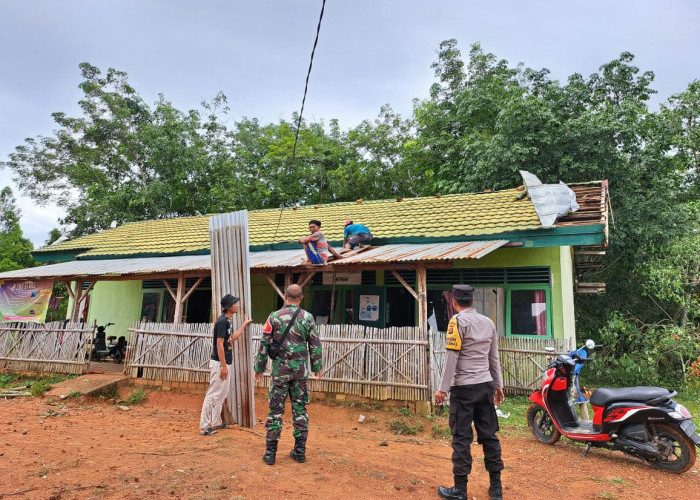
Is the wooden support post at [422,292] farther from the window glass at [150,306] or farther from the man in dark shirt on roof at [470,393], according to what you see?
the window glass at [150,306]

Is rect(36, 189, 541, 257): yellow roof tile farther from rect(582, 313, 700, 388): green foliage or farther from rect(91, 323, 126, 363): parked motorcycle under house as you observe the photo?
rect(582, 313, 700, 388): green foliage

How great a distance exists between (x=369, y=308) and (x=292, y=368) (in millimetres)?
6290

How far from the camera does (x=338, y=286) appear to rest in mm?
10695

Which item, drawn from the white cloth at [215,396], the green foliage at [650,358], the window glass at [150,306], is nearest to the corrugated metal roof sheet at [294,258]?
the window glass at [150,306]

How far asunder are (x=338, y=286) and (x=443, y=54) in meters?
14.5

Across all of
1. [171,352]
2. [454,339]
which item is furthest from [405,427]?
[171,352]

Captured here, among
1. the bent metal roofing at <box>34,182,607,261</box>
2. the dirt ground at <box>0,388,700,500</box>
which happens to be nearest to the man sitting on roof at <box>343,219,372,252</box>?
the bent metal roofing at <box>34,182,607,261</box>

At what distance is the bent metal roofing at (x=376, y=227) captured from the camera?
907 centimetres

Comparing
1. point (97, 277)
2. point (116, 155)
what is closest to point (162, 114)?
point (116, 155)

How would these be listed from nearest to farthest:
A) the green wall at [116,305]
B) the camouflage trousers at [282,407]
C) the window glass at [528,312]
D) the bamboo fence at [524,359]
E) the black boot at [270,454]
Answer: the black boot at [270,454]
the camouflage trousers at [282,407]
the bamboo fence at [524,359]
the window glass at [528,312]
the green wall at [116,305]

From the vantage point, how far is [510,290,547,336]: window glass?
8742 mm

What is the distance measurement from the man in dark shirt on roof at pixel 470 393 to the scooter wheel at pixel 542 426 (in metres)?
2.17

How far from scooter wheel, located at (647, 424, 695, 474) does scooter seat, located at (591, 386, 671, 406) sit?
30 cm

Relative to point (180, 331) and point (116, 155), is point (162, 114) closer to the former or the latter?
point (116, 155)
